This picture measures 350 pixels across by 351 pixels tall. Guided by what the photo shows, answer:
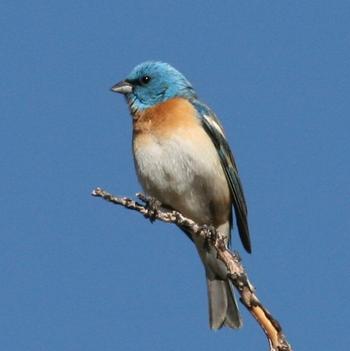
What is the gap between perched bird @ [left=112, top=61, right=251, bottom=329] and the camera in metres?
8.62

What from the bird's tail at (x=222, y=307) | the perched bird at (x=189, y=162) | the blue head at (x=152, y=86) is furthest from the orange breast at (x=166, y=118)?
the bird's tail at (x=222, y=307)

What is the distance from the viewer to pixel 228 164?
9141 mm

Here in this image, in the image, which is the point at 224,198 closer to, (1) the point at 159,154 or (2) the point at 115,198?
(1) the point at 159,154

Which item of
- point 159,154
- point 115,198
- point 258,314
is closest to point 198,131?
point 159,154

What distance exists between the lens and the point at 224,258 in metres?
6.39

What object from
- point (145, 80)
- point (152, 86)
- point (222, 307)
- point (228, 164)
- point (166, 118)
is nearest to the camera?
point (166, 118)

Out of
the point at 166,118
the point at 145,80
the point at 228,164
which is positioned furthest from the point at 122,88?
the point at 228,164

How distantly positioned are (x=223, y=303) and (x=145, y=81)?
8.73 feet

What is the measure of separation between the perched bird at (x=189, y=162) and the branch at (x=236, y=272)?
31.2 inches

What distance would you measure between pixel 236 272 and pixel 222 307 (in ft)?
10.1

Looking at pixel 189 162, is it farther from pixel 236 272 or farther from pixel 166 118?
pixel 236 272

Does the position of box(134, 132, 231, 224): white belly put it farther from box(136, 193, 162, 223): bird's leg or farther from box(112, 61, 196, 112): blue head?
box(112, 61, 196, 112): blue head

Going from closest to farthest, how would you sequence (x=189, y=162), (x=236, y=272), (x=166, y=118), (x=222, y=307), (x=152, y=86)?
(x=236, y=272) < (x=189, y=162) < (x=166, y=118) < (x=222, y=307) < (x=152, y=86)

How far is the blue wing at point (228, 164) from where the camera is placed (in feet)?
29.7
